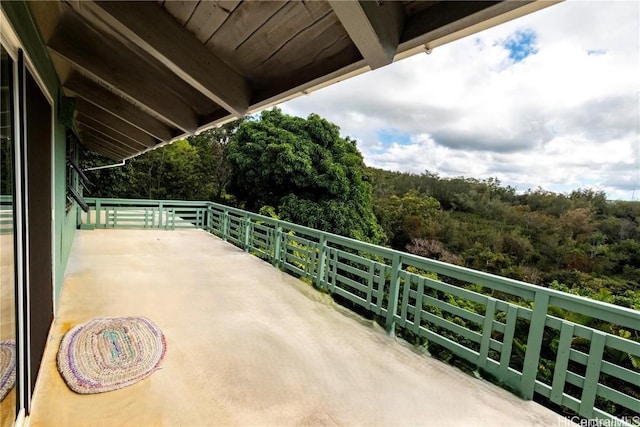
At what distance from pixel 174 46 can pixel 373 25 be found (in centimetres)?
109

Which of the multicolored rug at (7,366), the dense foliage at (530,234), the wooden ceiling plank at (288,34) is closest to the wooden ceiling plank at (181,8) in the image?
the wooden ceiling plank at (288,34)

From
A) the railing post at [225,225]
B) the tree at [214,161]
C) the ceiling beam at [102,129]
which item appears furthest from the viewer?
the tree at [214,161]

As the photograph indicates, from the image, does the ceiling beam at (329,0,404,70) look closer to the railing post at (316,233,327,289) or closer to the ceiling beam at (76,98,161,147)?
the railing post at (316,233,327,289)

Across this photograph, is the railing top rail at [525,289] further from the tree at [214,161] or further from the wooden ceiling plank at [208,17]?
the tree at [214,161]

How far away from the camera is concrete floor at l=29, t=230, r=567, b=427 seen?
185cm

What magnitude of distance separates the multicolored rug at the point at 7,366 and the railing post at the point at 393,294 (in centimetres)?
266

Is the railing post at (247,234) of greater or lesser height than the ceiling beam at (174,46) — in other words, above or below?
below

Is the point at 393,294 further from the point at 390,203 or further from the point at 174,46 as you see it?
the point at 390,203

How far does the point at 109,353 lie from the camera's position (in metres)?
2.39

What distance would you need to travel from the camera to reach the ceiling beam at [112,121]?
12.7 feet

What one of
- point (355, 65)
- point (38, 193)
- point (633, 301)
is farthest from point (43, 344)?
point (633, 301)

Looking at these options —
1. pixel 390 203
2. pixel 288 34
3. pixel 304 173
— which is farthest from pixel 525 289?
pixel 390 203

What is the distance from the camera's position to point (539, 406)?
2092 mm

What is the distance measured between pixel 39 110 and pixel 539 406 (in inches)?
149
